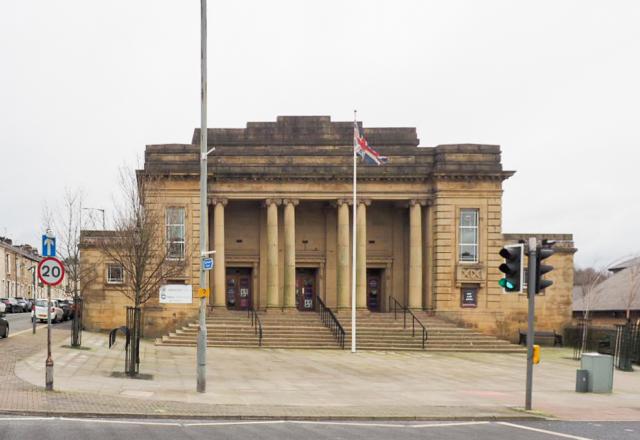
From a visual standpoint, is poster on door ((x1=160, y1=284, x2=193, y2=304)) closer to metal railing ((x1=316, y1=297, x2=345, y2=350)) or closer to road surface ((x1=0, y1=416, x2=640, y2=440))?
road surface ((x1=0, y1=416, x2=640, y2=440))

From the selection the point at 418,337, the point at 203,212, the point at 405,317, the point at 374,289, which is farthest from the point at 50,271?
the point at 374,289

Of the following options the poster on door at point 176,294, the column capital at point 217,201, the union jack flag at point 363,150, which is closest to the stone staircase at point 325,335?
the column capital at point 217,201

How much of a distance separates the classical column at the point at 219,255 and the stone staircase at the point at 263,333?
49.8 inches

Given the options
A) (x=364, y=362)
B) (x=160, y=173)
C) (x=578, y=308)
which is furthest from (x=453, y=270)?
(x=578, y=308)

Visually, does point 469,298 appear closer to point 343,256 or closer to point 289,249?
point 343,256

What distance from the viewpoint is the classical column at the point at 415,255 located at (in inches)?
1479

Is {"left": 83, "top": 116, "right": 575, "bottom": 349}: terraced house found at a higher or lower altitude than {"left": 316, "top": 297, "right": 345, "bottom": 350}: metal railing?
higher

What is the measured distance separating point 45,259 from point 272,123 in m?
27.0

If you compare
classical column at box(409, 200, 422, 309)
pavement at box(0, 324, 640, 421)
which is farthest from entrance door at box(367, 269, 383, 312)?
pavement at box(0, 324, 640, 421)

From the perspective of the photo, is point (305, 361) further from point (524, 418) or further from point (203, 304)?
point (524, 418)

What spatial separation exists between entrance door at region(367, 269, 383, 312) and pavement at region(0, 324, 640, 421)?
12.0m

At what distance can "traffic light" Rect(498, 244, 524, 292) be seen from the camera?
14.4 metres

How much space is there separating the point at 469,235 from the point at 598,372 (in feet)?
61.7

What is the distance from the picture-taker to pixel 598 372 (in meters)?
19.0
